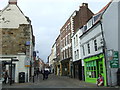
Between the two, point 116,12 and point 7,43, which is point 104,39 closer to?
point 116,12

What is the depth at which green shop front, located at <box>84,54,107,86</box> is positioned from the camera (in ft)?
64.5

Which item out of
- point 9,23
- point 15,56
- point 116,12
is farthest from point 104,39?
point 9,23

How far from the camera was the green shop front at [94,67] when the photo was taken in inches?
774

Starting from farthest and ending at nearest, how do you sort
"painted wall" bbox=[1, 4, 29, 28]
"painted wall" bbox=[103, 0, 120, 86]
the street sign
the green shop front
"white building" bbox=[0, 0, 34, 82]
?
"painted wall" bbox=[1, 4, 29, 28], "white building" bbox=[0, 0, 34, 82], the green shop front, "painted wall" bbox=[103, 0, 120, 86], the street sign

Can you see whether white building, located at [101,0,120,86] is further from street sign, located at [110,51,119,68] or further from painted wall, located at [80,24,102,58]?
painted wall, located at [80,24,102,58]

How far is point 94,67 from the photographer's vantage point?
22125 millimetres

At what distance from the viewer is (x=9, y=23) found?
85.9 ft

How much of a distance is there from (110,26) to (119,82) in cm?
590

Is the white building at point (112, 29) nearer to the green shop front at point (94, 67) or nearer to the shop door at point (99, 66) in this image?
the green shop front at point (94, 67)

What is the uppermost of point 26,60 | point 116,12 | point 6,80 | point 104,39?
point 116,12

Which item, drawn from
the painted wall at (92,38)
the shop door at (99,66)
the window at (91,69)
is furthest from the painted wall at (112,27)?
→ the window at (91,69)

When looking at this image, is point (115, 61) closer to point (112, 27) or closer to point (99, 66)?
point (99, 66)

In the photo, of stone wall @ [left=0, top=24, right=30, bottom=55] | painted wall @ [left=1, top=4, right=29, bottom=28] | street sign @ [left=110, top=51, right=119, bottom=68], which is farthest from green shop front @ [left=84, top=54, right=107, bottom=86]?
painted wall @ [left=1, top=4, right=29, bottom=28]

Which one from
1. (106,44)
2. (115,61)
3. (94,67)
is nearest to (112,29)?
(106,44)
